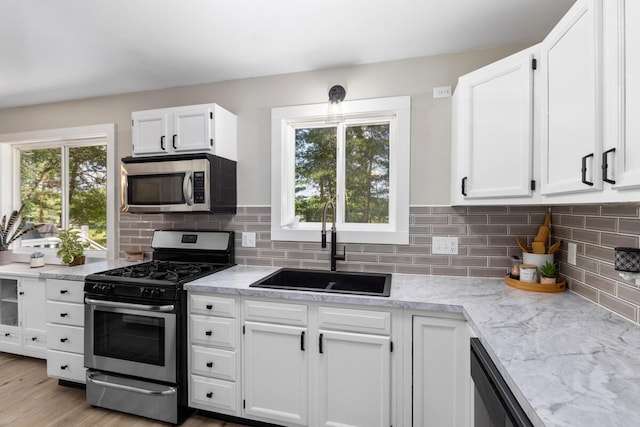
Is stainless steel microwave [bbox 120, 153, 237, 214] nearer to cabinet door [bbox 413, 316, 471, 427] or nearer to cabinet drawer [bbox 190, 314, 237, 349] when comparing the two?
cabinet drawer [bbox 190, 314, 237, 349]

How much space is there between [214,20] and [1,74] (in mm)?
2103

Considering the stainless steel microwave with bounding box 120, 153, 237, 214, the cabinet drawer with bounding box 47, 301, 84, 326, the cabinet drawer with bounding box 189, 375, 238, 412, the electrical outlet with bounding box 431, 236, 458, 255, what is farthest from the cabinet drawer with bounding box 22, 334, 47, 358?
the electrical outlet with bounding box 431, 236, 458, 255

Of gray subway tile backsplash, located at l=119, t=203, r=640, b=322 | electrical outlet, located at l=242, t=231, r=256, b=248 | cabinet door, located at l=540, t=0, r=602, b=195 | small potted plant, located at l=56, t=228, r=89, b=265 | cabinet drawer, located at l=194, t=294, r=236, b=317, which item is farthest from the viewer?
small potted plant, located at l=56, t=228, r=89, b=265

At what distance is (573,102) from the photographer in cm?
123

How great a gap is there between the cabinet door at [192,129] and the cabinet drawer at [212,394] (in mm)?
1581

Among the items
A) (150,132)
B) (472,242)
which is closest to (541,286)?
(472,242)

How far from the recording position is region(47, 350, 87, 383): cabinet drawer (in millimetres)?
2331

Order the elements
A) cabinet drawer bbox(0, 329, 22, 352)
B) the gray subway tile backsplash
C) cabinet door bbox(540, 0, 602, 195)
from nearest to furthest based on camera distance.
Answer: cabinet door bbox(540, 0, 602, 195)
the gray subway tile backsplash
cabinet drawer bbox(0, 329, 22, 352)

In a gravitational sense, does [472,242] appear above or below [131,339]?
above

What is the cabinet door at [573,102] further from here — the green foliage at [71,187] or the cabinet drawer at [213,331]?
the green foliage at [71,187]

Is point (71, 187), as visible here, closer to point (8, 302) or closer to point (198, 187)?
point (8, 302)

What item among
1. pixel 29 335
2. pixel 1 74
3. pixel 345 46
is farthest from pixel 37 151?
pixel 345 46

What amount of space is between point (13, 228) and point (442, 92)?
4.42m

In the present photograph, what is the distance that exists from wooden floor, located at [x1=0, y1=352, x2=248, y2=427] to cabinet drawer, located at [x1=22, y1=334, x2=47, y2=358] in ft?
0.58
